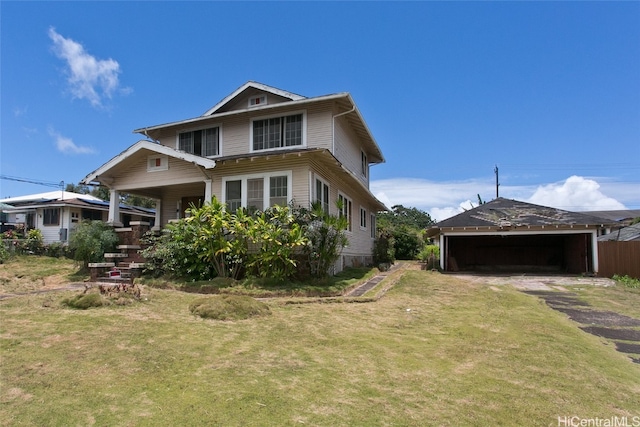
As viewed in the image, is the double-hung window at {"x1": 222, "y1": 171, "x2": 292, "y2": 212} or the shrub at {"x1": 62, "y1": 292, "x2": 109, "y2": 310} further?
the double-hung window at {"x1": 222, "y1": 171, "x2": 292, "y2": 212}

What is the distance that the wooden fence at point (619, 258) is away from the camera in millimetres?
15141

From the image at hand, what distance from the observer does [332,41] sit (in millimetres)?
14172

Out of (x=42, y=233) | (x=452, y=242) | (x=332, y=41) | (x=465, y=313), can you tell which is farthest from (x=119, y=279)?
(x=452, y=242)

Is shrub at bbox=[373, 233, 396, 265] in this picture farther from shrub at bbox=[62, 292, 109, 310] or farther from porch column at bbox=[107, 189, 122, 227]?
shrub at bbox=[62, 292, 109, 310]

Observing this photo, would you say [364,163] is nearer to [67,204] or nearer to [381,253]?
[381,253]

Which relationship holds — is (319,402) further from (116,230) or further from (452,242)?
(452,242)

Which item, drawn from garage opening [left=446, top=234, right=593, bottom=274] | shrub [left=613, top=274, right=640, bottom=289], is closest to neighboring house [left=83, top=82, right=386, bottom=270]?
garage opening [left=446, top=234, right=593, bottom=274]

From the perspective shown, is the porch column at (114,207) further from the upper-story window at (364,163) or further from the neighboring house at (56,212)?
the upper-story window at (364,163)

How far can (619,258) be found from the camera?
15.8 m

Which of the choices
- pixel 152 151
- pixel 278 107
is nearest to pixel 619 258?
pixel 278 107

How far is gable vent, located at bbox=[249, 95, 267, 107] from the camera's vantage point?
50.9 ft

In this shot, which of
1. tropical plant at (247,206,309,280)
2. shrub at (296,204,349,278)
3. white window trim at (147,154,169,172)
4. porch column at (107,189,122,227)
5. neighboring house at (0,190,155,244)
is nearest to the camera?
tropical plant at (247,206,309,280)

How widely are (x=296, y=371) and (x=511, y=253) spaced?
21757 mm

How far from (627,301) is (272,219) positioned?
404 inches
